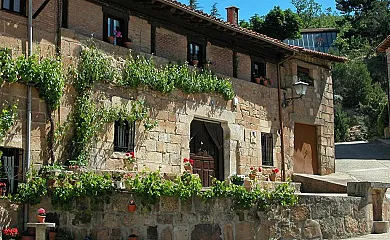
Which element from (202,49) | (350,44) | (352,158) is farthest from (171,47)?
(350,44)

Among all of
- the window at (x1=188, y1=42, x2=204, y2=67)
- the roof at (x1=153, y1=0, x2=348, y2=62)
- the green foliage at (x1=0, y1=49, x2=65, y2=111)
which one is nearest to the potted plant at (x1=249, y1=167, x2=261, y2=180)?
the window at (x1=188, y1=42, x2=204, y2=67)

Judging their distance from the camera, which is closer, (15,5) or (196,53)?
(15,5)

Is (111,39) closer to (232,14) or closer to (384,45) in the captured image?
(232,14)

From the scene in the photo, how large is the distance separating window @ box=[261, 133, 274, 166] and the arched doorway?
78.9 inches

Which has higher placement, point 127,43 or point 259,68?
point 259,68

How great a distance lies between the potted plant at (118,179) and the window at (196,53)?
5.70 m

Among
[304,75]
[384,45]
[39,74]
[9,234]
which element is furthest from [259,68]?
[9,234]

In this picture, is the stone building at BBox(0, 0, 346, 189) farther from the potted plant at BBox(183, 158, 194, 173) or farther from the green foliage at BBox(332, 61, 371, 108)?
the green foliage at BBox(332, 61, 371, 108)

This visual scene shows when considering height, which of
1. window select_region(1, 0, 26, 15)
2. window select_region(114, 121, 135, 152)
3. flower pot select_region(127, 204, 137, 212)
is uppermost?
window select_region(1, 0, 26, 15)

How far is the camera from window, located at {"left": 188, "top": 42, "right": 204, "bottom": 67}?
56.0 ft

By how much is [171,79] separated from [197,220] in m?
5.67

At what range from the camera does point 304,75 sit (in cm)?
2120

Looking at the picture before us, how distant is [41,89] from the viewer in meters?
12.5

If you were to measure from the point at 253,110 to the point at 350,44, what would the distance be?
114ft
